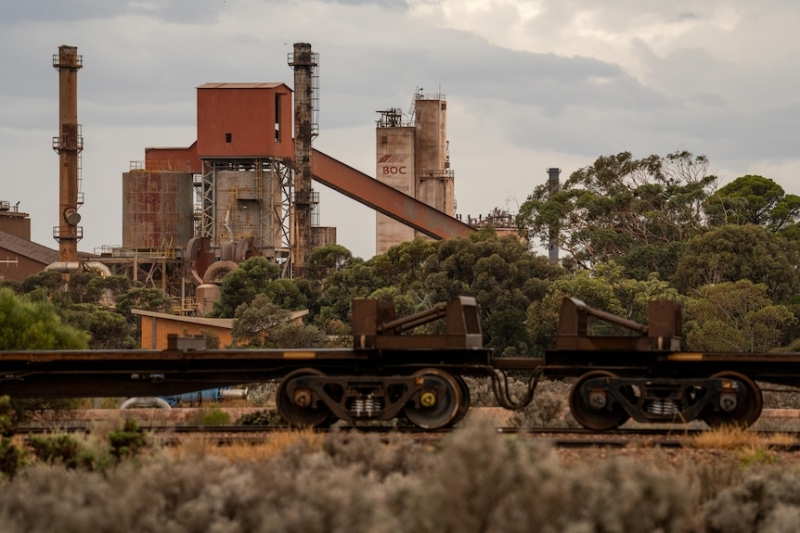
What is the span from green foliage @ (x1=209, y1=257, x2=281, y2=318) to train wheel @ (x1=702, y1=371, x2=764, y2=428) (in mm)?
66474

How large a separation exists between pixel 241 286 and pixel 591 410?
6731 centimetres

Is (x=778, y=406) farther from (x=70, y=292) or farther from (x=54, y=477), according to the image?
(x=70, y=292)

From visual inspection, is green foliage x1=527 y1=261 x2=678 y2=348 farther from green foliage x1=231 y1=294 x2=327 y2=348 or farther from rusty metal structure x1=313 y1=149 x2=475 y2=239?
rusty metal structure x1=313 y1=149 x2=475 y2=239

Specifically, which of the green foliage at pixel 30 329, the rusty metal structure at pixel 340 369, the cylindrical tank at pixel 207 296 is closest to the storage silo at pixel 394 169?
the cylindrical tank at pixel 207 296

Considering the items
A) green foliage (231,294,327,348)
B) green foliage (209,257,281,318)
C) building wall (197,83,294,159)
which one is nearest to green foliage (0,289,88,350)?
green foliage (231,294,327,348)

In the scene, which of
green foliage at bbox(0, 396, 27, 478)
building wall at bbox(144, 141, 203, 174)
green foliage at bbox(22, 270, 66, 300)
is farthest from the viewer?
building wall at bbox(144, 141, 203, 174)

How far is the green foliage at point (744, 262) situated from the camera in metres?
75.8

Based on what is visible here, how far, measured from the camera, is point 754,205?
315 ft

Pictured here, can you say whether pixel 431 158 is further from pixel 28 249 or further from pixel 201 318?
pixel 201 318

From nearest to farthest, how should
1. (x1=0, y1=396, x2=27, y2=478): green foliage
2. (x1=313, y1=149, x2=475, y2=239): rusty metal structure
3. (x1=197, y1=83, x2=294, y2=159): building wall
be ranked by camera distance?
(x1=0, y1=396, x2=27, y2=478): green foliage → (x1=197, y1=83, x2=294, y2=159): building wall → (x1=313, y1=149, x2=475, y2=239): rusty metal structure

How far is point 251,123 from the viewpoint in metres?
91.6

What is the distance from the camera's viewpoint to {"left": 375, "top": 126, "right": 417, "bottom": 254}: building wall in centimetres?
11731

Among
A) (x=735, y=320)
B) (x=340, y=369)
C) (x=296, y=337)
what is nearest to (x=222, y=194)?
(x=296, y=337)

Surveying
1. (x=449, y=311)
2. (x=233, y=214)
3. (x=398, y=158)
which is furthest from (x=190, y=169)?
(x=449, y=311)
